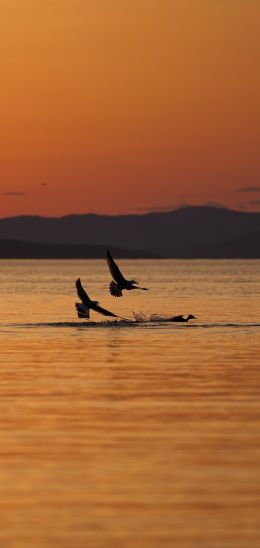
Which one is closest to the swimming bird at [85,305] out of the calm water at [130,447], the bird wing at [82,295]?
the bird wing at [82,295]

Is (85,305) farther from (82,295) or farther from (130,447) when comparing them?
(130,447)

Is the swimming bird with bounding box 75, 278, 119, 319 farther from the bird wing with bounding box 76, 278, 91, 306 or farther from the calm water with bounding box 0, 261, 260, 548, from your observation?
the calm water with bounding box 0, 261, 260, 548

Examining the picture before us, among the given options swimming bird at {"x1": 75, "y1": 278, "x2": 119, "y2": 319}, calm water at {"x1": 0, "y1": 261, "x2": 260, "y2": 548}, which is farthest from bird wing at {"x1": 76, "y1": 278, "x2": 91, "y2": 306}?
calm water at {"x1": 0, "y1": 261, "x2": 260, "y2": 548}

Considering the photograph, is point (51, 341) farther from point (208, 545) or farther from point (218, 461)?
point (208, 545)

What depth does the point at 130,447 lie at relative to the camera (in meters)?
22.7

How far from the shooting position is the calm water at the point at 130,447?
16.9 meters

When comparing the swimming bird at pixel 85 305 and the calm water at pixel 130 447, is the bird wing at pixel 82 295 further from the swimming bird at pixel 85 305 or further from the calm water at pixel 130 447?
the calm water at pixel 130 447

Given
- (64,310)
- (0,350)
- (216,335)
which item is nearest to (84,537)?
(0,350)

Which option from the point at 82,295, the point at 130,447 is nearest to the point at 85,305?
the point at 82,295

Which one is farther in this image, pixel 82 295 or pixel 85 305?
pixel 85 305

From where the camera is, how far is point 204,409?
27.8 metres

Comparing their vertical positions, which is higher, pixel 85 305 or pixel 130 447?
pixel 85 305

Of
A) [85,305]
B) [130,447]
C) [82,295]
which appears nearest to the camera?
[130,447]

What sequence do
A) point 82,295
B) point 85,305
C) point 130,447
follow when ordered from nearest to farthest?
point 130,447, point 82,295, point 85,305
